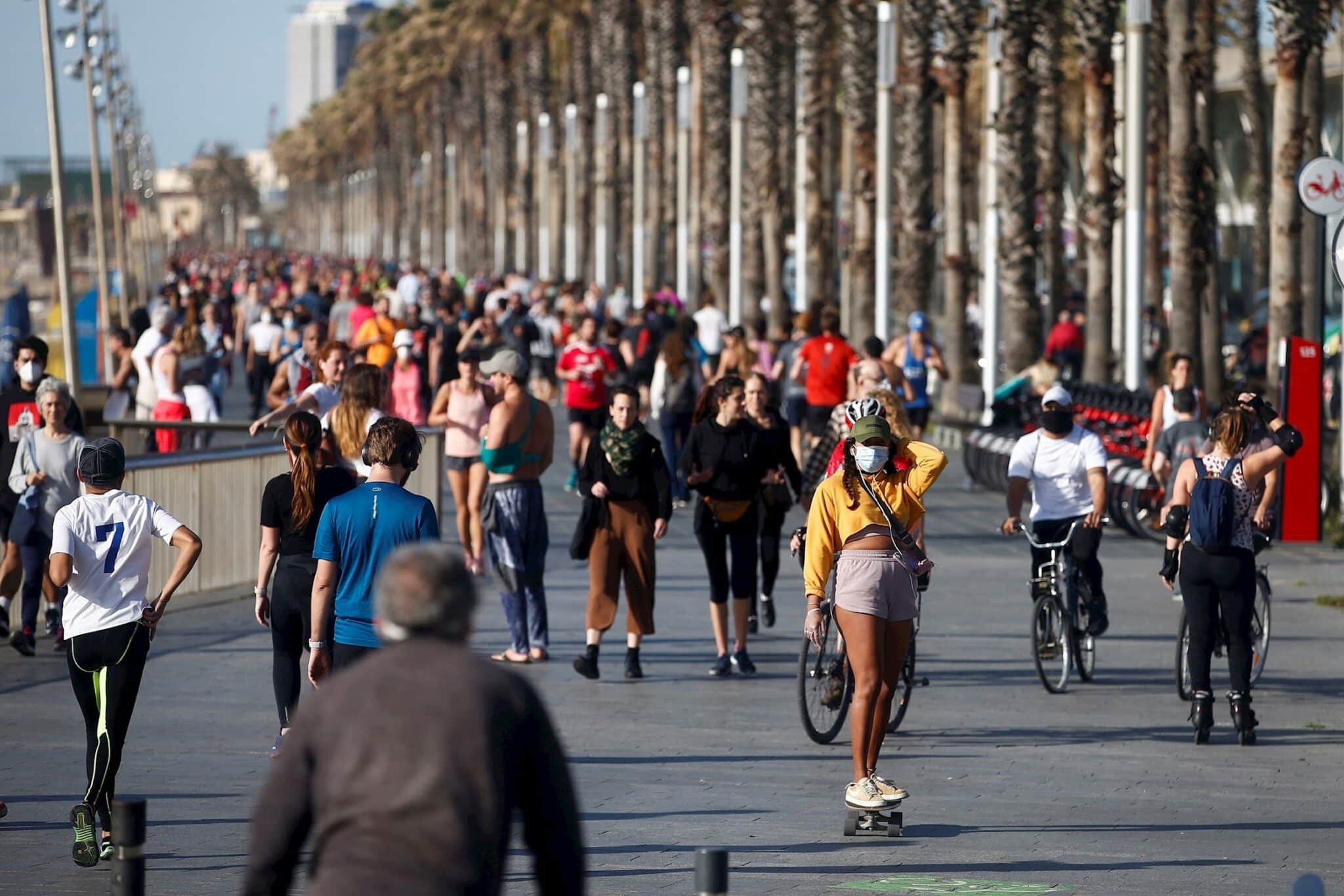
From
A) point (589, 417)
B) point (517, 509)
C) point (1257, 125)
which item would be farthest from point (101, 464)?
point (1257, 125)

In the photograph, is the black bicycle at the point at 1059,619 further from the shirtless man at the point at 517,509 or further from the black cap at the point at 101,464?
the black cap at the point at 101,464

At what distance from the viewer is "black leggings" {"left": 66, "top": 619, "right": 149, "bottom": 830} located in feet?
24.5

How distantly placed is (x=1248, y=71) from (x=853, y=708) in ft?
109

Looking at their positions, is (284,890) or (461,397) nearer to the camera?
(284,890)

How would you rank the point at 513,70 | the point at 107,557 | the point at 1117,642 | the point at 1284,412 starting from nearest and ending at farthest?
the point at 107,557 < the point at 1117,642 < the point at 1284,412 < the point at 513,70

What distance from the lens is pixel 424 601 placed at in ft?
12.8

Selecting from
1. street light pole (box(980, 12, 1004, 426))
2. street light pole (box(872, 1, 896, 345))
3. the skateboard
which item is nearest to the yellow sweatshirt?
the skateboard

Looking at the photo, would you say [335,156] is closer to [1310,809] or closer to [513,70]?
[513,70]

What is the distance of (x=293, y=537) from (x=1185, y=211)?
16.8 meters

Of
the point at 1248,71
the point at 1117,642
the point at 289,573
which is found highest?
the point at 1248,71

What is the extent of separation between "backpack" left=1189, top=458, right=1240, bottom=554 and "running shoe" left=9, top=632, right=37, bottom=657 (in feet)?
20.5

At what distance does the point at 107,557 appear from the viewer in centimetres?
761

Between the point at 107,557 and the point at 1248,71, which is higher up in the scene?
the point at 1248,71

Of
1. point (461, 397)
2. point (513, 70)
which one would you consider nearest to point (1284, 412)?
point (461, 397)
